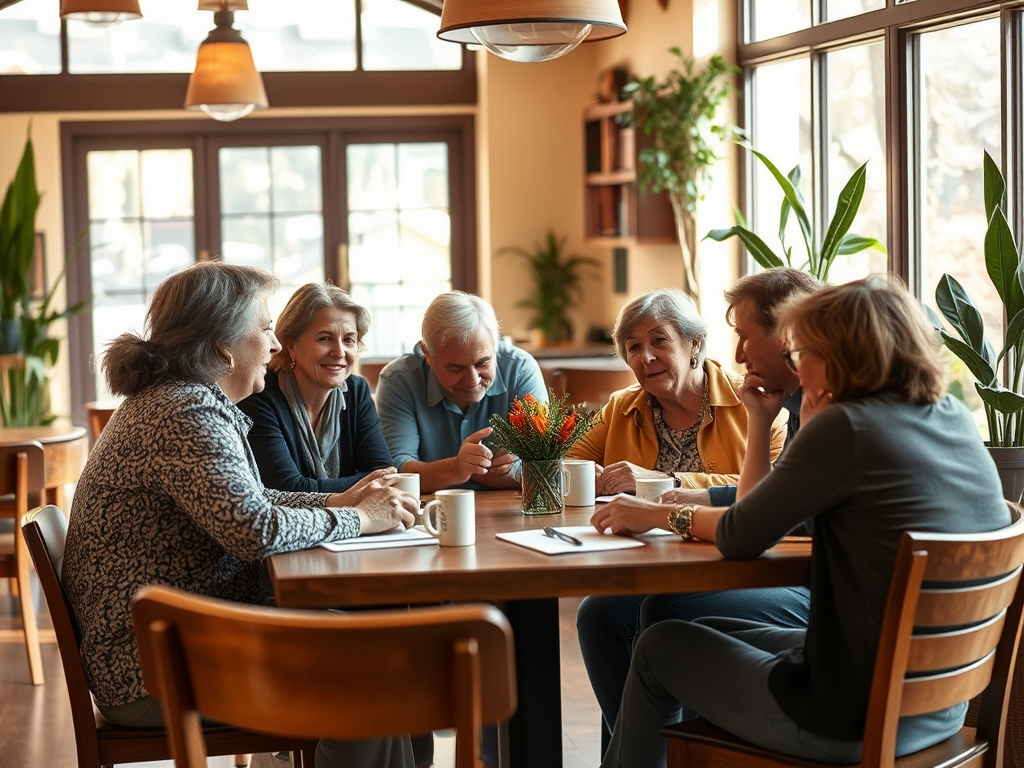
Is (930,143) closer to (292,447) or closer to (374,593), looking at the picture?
(292,447)

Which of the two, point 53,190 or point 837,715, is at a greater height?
point 53,190

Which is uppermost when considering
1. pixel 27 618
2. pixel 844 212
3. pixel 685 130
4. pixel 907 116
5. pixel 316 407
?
pixel 685 130

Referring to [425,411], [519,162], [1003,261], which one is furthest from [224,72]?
[1003,261]

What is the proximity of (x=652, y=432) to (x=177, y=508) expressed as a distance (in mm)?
1307

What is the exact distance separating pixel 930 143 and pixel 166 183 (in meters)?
5.59

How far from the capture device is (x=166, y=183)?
28.4 feet

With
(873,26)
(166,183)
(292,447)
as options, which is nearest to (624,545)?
(292,447)

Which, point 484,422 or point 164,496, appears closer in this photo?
point 164,496

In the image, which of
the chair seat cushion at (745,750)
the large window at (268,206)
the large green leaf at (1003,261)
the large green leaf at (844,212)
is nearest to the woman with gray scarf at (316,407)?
the chair seat cushion at (745,750)

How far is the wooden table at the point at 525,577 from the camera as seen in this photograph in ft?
6.64

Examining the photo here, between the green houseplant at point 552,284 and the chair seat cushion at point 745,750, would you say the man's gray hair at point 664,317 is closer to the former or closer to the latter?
the chair seat cushion at point 745,750

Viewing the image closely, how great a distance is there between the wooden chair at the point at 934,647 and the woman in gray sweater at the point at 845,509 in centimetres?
4

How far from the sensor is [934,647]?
195 centimetres

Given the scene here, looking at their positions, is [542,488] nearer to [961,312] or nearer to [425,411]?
[425,411]
